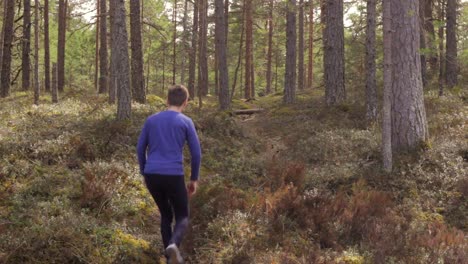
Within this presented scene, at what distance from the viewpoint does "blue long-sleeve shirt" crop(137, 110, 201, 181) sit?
4930mm

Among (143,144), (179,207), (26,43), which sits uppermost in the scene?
(26,43)

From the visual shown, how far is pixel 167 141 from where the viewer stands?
4.95 metres

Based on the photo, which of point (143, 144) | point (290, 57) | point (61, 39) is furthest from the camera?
point (61, 39)

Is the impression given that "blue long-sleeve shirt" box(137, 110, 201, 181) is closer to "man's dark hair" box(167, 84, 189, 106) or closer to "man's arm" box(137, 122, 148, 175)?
"man's arm" box(137, 122, 148, 175)

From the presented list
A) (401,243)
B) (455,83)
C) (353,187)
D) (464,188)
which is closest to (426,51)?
(464,188)

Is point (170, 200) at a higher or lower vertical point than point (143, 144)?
lower

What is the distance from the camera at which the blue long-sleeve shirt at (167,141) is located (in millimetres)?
4930

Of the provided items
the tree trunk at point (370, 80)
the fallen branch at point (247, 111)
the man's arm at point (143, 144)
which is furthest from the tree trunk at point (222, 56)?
the man's arm at point (143, 144)

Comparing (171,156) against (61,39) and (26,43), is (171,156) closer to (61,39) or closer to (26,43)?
(26,43)

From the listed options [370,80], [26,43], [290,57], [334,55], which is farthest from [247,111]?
[26,43]

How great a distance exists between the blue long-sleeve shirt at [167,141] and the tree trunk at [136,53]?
1255 cm

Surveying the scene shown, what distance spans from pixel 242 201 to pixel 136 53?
11623mm

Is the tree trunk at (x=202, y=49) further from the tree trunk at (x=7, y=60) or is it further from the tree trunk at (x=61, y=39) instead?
the tree trunk at (x=7, y=60)

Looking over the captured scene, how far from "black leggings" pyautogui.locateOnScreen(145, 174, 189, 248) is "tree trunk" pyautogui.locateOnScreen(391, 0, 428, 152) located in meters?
6.53
